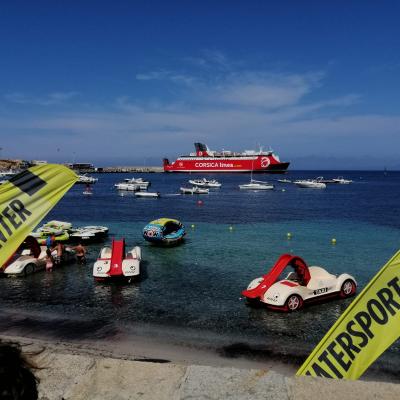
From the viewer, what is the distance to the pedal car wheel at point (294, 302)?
1747 cm

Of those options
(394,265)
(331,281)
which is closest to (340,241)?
(331,281)

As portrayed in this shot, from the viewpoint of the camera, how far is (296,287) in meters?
18.1

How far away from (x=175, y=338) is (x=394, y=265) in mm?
11902

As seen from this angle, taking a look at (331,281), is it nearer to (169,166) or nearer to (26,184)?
(26,184)

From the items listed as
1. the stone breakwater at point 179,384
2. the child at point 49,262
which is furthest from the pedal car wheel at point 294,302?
the child at point 49,262

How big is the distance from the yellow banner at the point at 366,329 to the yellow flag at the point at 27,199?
3686 millimetres

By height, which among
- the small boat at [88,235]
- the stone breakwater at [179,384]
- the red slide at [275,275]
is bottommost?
the small boat at [88,235]

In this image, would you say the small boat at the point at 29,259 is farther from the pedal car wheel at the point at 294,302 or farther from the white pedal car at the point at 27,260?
the pedal car wheel at the point at 294,302

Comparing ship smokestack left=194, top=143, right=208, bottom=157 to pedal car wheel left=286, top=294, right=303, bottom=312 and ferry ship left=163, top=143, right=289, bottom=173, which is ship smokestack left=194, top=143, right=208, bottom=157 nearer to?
ferry ship left=163, top=143, right=289, bottom=173

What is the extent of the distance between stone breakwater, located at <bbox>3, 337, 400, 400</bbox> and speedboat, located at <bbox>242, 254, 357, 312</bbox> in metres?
13.2

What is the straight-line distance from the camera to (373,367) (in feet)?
42.4

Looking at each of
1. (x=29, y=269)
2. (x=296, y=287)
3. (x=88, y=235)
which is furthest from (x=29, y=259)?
(x=296, y=287)

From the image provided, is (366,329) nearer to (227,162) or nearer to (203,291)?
(203,291)

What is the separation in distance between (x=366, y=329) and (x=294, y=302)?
13.8 m
